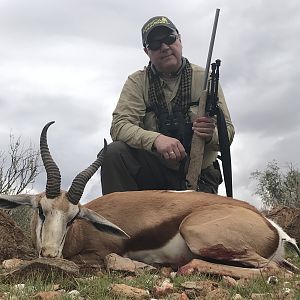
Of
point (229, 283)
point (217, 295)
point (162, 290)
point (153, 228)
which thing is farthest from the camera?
point (153, 228)

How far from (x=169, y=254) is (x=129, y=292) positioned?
1598 millimetres

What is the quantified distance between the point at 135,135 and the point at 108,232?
5.92ft

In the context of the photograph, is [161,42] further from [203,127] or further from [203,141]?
[203,141]

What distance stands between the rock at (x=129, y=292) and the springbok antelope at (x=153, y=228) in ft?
2.92

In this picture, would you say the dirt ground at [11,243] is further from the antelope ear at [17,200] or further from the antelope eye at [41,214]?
the antelope eye at [41,214]

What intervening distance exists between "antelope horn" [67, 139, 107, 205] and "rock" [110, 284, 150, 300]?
63.4 inches

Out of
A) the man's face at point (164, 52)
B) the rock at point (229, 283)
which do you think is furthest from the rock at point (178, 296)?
the man's face at point (164, 52)

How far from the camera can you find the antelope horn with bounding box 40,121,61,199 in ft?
15.2

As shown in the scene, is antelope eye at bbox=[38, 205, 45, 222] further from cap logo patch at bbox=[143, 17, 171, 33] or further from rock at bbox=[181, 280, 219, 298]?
cap logo patch at bbox=[143, 17, 171, 33]

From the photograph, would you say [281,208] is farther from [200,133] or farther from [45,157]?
[45,157]

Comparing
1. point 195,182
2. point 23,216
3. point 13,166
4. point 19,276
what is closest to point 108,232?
point 19,276

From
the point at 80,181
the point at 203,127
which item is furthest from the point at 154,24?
the point at 80,181

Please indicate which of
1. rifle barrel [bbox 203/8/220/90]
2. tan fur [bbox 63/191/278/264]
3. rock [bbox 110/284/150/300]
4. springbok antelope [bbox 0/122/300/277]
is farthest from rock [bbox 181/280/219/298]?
rifle barrel [bbox 203/8/220/90]

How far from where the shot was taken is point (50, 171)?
15.7 feet
